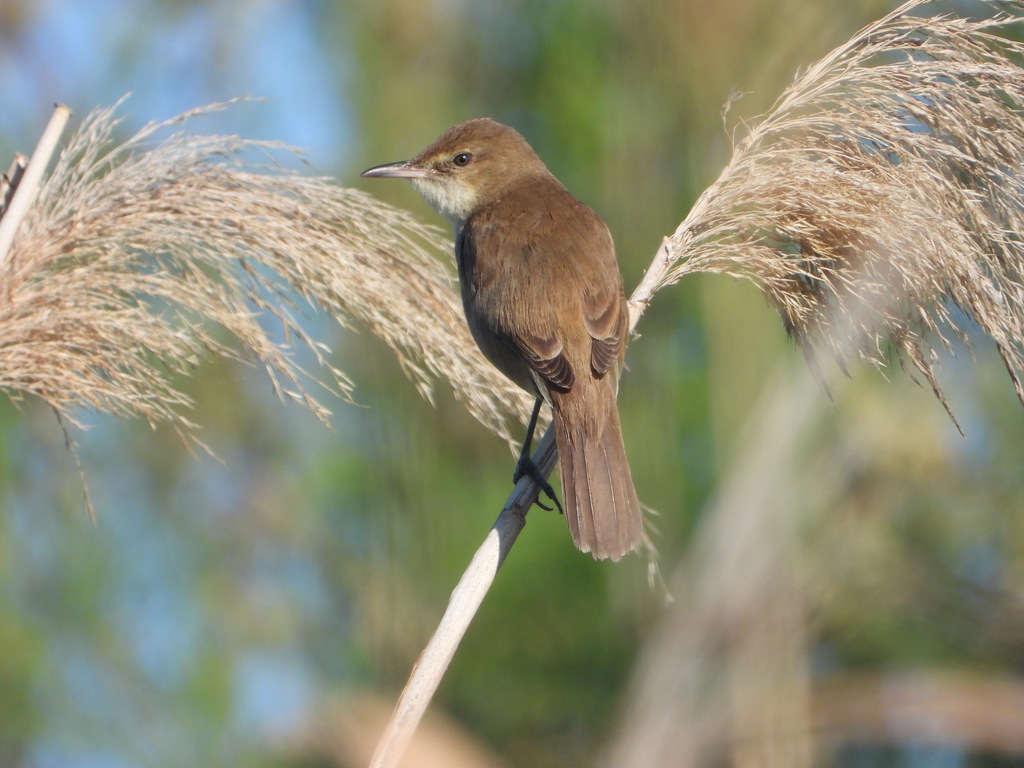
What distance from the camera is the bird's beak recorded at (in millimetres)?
3670

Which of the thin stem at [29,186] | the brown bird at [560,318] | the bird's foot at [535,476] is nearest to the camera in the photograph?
the thin stem at [29,186]

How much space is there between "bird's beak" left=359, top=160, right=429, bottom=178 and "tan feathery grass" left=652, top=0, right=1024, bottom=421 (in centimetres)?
152

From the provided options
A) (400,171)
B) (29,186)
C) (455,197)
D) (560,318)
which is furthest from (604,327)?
(29,186)

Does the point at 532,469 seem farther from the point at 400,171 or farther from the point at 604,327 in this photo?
the point at 400,171

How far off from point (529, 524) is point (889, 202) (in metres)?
3.53

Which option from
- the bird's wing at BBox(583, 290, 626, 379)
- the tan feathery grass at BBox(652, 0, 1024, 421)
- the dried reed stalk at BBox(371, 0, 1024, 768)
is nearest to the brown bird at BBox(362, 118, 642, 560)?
the bird's wing at BBox(583, 290, 626, 379)

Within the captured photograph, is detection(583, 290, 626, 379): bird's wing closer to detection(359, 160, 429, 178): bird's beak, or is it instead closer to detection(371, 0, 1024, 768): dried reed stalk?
detection(371, 0, 1024, 768): dried reed stalk

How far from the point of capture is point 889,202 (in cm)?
220

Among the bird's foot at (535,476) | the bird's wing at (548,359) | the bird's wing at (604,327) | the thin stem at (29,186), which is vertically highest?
the bird's wing at (604,327)

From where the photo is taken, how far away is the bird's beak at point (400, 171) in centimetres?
367

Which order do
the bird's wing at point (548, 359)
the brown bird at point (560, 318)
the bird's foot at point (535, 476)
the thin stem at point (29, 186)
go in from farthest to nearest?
the bird's wing at point (548, 359), the brown bird at point (560, 318), the bird's foot at point (535, 476), the thin stem at point (29, 186)

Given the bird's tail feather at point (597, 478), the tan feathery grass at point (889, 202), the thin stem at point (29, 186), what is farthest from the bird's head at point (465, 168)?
the thin stem at point (29, 186)

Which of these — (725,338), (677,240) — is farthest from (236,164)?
(725,338)

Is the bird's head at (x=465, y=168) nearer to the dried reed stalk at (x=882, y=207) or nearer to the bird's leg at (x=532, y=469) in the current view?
the bird's leg at (x=532, y=469)
